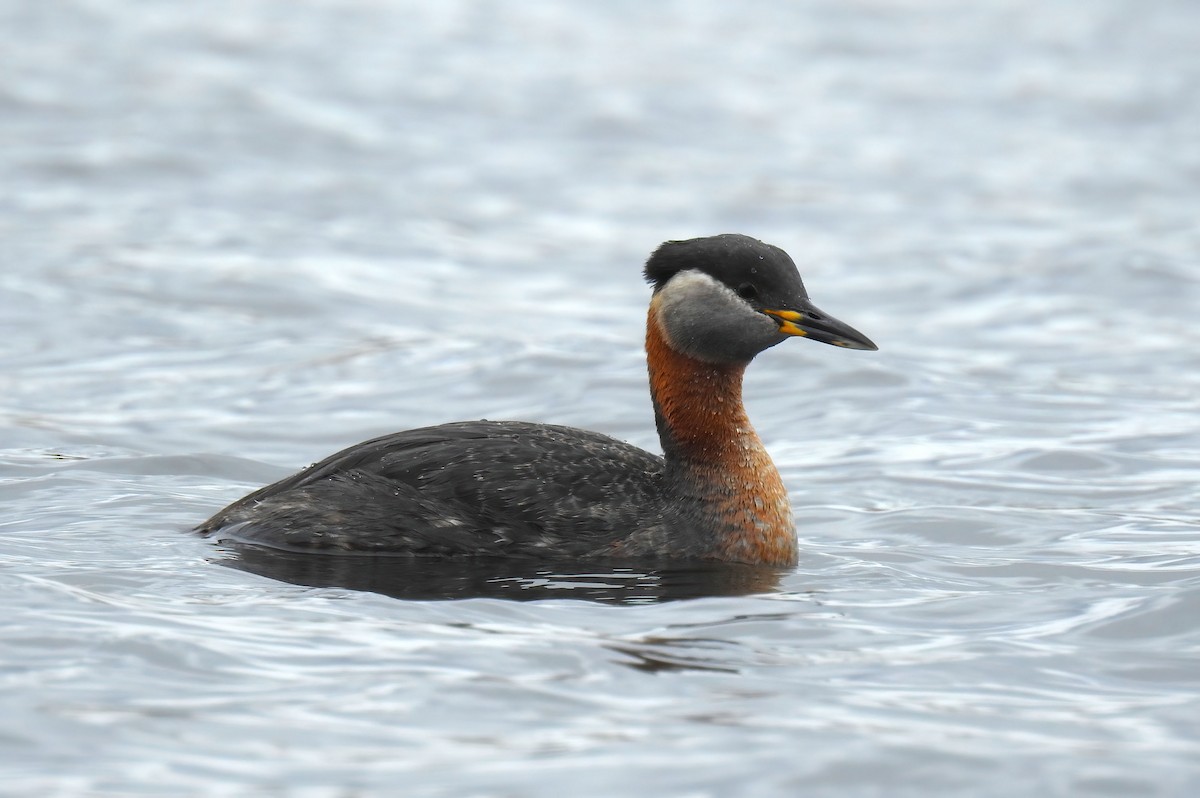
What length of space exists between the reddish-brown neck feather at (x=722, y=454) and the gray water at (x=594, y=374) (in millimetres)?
251

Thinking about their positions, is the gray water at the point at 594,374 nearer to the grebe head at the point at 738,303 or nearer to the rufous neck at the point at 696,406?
the rufous neck at the point at 696,406

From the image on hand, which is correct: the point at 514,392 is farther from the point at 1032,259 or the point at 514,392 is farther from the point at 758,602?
the point at 1032,259

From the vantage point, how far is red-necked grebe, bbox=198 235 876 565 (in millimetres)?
8906

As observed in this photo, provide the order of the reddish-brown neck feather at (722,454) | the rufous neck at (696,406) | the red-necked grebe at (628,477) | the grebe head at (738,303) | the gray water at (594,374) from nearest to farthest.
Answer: the gray water at (594,374), the red-necked grebe at (628,477), the reddish-brown neck feather at (722,454), the grebe head at (738,303), the rufous neck at (696,406)

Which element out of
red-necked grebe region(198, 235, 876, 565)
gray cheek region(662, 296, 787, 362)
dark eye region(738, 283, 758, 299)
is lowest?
red-necked grebe region(198, 235, 876, 565)

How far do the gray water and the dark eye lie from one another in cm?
133

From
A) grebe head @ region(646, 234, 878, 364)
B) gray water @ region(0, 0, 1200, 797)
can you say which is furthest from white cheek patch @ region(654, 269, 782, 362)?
gray water @ region(0, 0, 1200, 797)

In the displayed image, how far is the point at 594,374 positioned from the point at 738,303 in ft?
15.8

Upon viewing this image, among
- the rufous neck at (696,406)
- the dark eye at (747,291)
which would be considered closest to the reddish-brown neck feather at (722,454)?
the rufous neck at (696,406)

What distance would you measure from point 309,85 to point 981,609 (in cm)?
1940

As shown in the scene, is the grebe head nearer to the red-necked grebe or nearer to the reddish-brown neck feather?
the red-necked grebe

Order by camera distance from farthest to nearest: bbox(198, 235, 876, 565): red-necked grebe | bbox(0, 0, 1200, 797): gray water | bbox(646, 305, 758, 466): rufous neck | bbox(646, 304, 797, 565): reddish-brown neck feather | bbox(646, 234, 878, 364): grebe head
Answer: bbox(646, 305, 758, 466): rufous neck
bbox(646, 234, 878, 364): grebe head
bbox(646, 304, 797, 565): reddish-brown neck feather
bbox(198, 235, 876, 565): red-necked grebe
bbox(0, 0, 1200, 797): gray water

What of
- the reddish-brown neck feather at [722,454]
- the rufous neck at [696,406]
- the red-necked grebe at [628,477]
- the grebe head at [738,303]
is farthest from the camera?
the rufous neck at [696,406]

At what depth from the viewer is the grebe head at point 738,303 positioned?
30.0 feet
